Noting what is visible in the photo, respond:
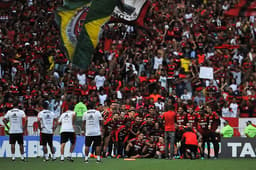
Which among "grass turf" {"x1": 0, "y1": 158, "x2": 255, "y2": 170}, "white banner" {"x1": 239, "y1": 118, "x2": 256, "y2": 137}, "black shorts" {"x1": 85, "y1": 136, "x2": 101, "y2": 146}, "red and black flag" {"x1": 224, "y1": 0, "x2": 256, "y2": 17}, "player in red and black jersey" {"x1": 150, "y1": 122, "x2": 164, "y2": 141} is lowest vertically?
"grass turf" {"x1": 0, "y1": 158, "x2": 255, "y2": 170}

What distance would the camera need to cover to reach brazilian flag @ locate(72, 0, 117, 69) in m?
27.0

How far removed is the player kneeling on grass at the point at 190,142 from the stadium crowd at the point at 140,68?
42.4 inches

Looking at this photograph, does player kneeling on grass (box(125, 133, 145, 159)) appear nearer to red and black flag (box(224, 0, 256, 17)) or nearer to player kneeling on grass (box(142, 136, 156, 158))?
player kneeling on grass (box(142, 136, 156, 158))

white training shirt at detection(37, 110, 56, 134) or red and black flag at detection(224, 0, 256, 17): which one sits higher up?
red and black flag at detection(224, 0, 256, 17)

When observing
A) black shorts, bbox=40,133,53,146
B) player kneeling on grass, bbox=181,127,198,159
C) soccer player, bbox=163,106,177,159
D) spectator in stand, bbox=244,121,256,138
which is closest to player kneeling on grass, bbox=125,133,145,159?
soccer player, bbox=163,106,177,159

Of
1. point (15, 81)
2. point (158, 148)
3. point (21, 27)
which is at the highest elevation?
point (21, 27)

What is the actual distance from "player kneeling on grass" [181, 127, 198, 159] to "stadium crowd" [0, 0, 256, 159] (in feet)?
3.53

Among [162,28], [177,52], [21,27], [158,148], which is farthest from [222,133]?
[21,27]

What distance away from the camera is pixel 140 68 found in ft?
103

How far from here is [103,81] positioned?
30.7 meters

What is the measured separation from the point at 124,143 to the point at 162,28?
372 inches

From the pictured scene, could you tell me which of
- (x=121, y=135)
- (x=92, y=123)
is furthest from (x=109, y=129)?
(x=92, y=123)

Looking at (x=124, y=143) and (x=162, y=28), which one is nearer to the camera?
(x=124, y=143)

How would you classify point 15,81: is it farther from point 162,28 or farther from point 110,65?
point 162,28
